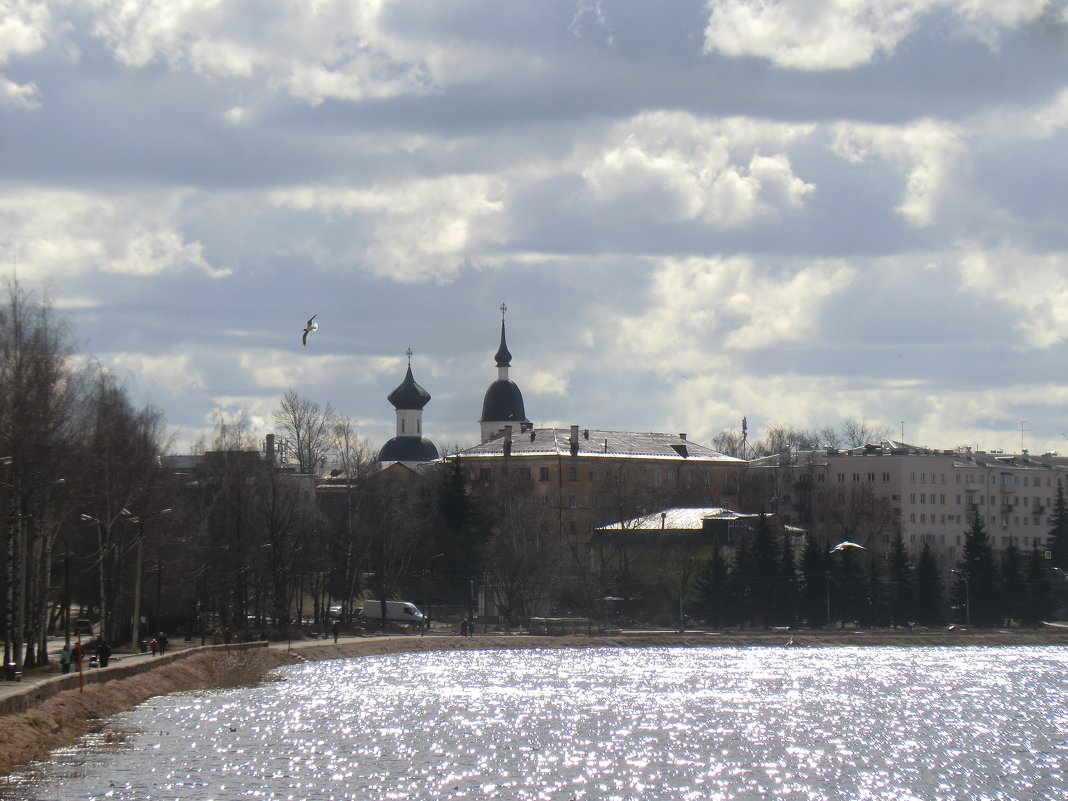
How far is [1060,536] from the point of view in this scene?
11750 centimetres

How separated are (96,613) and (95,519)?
20490 millimetres

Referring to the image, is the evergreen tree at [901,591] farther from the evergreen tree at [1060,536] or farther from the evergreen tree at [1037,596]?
the evergreen tree at [1060,536]

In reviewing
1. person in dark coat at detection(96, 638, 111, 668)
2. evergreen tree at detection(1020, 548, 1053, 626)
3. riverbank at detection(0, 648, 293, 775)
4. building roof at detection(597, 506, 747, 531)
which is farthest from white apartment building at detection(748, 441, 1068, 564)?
person in dark coat at detection(96, 638, 111, 668)

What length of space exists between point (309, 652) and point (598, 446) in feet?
193

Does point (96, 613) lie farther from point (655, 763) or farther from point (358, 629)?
point (655, 763)

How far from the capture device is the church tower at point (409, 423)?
531ft

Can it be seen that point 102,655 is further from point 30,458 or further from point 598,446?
point 598,446

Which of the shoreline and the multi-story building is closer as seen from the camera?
the shoreline

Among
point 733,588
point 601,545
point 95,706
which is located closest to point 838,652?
point 733,588

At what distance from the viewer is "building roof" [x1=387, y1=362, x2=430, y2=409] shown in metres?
164

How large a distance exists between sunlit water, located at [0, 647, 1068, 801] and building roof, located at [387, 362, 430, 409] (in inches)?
3644

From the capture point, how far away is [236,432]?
9494 centimetres

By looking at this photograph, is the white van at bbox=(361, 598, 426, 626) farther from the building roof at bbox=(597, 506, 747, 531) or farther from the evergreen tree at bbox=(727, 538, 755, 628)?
the evergreen tree at bbox=(727, 538, 755, 628)

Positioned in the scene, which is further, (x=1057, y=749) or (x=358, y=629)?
(x=358, y=629)
